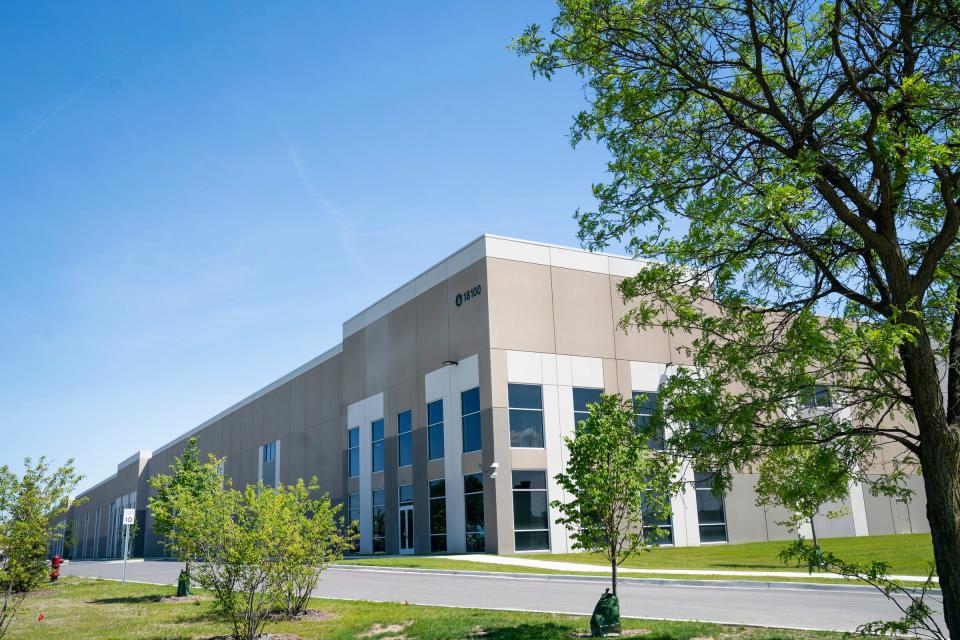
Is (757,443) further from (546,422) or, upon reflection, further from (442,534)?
(442,534)

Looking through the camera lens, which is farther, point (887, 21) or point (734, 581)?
point (734, 581)

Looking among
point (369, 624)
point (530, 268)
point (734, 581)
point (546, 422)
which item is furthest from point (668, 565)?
point (530, 268)

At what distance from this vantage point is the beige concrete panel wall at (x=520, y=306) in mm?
35531

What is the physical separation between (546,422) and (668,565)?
1142 centimetres

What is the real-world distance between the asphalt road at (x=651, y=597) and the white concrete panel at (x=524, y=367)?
11.9 m

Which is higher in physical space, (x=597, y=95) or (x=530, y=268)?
(x=530, y=268)

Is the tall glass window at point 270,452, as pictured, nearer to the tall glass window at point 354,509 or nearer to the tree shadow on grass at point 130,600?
the tall glass window at point 354,509

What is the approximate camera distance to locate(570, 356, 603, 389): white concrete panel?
120 ft

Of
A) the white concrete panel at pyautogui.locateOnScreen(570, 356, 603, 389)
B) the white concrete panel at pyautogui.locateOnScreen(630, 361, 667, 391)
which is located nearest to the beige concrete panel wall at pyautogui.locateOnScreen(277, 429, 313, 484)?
the white concrete panel at pyautogui.locateOnScreen(570, 356, 603, 389)

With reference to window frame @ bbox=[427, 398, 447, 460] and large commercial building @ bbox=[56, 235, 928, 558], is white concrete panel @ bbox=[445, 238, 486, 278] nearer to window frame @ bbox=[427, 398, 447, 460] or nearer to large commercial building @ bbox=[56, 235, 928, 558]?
large commercial building @ bbox=[56, 235, 928, 558]

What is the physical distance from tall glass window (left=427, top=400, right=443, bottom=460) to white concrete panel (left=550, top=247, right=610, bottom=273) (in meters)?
9.08

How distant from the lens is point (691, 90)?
9.85 metres

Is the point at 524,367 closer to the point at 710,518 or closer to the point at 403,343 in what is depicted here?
the point at 403,343

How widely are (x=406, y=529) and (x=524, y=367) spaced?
11167 mm
